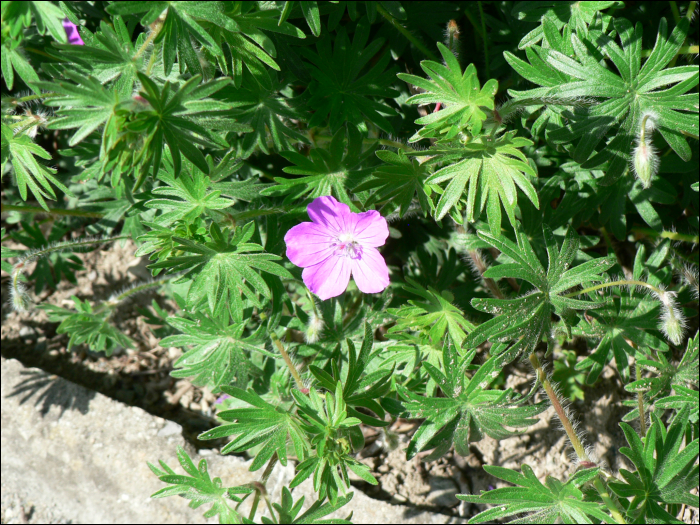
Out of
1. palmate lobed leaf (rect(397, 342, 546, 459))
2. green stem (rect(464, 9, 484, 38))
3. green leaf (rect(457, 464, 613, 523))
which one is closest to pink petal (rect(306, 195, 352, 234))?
palmate lobed leaf (rect(397, 342, 546, 459))

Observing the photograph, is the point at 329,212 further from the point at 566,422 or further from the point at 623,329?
the point at 623,329

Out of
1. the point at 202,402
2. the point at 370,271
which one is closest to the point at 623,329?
the point at 370,271

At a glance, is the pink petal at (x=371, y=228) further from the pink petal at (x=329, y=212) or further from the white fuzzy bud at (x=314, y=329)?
the white fuzzy bud at (x=314, y=329)

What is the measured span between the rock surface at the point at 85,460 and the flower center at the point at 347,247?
50.3 inches

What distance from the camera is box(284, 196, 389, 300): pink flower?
6.24 feet

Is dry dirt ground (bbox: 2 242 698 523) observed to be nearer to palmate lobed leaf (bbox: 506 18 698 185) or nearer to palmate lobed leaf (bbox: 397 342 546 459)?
palmate lobed leaf (bbox: 397 342 546 459)

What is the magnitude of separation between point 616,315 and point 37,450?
291 centimetres

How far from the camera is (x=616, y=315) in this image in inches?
85.9

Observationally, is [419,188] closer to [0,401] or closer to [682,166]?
[682,166]

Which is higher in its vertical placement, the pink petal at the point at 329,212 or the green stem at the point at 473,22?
the green stem at the point at 473,22

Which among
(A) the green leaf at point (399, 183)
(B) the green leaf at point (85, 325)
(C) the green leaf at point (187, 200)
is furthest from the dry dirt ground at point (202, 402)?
(C) the green leaf at point (187, 200)

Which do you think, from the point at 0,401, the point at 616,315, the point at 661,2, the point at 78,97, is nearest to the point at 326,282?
the point at 78,97

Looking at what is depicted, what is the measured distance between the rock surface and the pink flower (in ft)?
3.96

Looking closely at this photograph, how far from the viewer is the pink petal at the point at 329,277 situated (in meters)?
2.01
